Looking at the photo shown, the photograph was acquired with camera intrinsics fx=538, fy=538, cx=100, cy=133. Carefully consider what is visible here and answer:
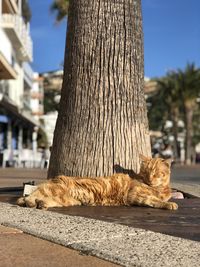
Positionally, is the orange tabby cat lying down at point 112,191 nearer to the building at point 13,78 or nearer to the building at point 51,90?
the building at point 13,78

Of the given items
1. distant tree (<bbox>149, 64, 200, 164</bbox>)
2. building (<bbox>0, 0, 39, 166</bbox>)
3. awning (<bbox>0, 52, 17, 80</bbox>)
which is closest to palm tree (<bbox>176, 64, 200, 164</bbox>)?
distant tree (<bbox>149, 64, 200, 164</bbox>)

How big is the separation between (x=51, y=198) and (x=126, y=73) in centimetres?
281

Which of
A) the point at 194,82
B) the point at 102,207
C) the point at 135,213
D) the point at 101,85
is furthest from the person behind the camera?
the point at 194,82

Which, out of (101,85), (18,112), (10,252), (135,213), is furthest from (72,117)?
(18,112)

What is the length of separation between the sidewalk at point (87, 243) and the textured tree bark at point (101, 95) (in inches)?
88.3

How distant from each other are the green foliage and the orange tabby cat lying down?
2960 cm

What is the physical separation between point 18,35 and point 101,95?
30.7 metres

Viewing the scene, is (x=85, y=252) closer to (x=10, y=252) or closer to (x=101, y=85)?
(x=10, y=252)

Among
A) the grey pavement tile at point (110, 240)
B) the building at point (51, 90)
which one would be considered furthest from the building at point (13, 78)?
the grey pavement tile at point (110, 240)

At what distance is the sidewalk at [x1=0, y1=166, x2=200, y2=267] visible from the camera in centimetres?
444

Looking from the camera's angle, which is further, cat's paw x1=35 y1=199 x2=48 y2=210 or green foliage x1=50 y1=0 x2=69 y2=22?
green foliage x1=50 y1=0 x2=69 y2=22

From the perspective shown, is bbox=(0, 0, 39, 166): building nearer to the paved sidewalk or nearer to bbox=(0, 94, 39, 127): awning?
bbox=(0, 94, 39, 127): awning

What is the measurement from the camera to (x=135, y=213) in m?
7.15

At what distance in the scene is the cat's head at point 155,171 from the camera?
7.98 m
